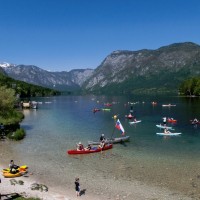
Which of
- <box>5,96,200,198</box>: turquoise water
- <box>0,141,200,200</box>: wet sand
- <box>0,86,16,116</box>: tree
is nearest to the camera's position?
<box>0,141,200,200</box>: wet sand

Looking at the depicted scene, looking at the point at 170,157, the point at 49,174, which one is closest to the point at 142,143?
the point at 170,157

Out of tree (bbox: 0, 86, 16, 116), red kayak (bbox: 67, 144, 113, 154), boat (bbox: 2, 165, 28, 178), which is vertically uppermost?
tree (bbox: 0, 86, 16, 116)

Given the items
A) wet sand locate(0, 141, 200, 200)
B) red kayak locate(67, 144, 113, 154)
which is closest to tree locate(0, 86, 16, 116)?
wet sand locate(0, 141, 200, 200)

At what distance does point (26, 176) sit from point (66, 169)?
6.88 meters

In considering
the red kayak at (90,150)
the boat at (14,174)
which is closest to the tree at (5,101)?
the red kayak at (90,150)

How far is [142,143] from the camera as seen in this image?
6881 cm

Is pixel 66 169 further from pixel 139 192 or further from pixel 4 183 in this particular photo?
pixel 139 192

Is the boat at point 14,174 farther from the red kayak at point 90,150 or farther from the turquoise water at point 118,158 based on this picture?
the red kayak at point 90,150

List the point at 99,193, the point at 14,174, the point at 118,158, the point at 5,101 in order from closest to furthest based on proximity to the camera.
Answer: the point at 99,193 < the point at 14,174 < the point at 118,158 < the point at 5,101

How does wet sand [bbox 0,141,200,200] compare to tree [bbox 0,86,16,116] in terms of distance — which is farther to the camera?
tree [bbox 0,86,16,116]

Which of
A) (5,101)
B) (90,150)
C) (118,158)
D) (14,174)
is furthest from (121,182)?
(5,101)

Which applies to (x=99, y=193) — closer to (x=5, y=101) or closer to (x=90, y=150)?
(x=90, y=150)

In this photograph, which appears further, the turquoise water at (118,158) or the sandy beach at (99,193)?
the turquoise water at (118,158)

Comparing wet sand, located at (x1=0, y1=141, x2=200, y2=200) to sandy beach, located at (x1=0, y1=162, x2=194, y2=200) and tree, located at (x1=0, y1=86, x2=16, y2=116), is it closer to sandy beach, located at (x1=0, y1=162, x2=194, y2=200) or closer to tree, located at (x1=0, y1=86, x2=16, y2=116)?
sandy beach, located at (x1=0, y1=162, x2=194, y2=200)
